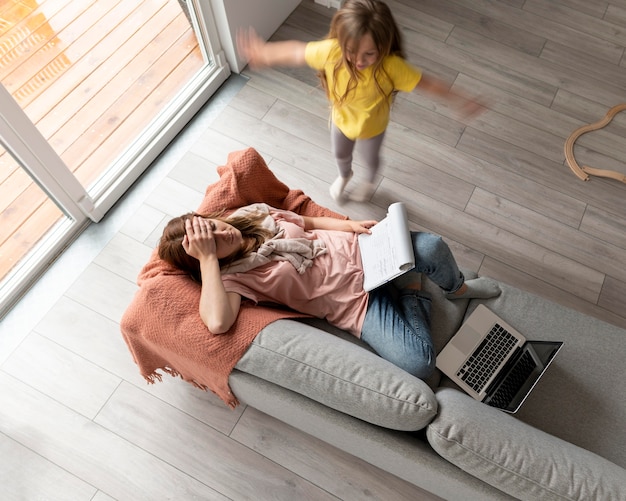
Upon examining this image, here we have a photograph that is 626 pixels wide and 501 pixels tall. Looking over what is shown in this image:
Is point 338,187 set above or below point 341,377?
below

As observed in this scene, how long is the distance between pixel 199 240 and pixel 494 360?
992 millimetres

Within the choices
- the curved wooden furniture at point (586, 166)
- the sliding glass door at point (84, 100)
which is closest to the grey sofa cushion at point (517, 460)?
the curved wooden furniture at point (586, 166)

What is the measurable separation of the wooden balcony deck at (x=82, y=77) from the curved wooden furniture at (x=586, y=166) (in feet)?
6.25

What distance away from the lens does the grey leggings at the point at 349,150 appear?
1.91 metres

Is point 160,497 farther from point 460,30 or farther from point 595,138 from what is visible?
point 460,30

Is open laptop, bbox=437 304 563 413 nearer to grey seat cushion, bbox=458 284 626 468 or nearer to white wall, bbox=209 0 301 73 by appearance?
grey seat cushion, bbox=458 284 626 468

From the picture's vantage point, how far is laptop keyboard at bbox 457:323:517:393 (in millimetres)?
1534

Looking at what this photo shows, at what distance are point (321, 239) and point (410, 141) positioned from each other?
3.26 feet

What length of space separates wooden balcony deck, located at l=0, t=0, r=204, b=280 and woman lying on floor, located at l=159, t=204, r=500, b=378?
3.17 ft

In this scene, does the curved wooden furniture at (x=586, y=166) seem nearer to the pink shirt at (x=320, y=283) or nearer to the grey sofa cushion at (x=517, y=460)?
the pink shirt at (x=320, y=283)

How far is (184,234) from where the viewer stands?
1.42 meters

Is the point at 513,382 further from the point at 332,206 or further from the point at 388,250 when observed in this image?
the point at 332,206

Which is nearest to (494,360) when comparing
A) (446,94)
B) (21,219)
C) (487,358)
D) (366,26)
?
(487,358)

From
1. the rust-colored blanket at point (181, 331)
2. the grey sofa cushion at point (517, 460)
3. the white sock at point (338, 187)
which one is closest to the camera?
the grey sofa cushion at point (517, 460)
